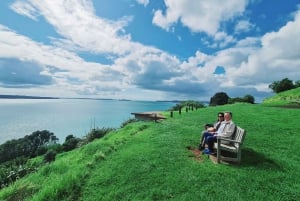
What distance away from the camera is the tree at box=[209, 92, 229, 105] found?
48.5 metres

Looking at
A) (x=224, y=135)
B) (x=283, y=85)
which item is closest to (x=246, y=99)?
(x=283, y=85)

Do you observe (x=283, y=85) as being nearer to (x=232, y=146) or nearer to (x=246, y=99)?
(x=246, y=99)

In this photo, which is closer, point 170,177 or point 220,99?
point 170,177

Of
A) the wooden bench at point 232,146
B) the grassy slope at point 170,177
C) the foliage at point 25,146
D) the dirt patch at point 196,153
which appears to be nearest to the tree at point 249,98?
the grassy slope at point 170,177

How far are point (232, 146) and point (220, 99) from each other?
4228 cm

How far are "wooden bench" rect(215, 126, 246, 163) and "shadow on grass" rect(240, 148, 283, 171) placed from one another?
0.31 metres

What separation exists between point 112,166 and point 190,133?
19.4 feet

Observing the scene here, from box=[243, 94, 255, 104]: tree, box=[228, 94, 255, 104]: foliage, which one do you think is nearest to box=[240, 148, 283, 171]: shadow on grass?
box=[228, 94, 255, 104]: foliage

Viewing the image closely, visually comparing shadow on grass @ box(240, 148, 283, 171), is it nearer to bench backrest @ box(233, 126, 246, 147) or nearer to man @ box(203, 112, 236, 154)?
bench backrest @ box(233, 126, 246, 147)

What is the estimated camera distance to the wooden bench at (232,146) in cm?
776

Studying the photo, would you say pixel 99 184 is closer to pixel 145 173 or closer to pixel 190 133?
pixel 145 173

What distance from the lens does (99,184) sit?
23.0 feet

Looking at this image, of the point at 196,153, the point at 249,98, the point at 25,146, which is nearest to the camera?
the point at 196,153

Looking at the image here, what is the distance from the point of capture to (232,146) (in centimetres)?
833
